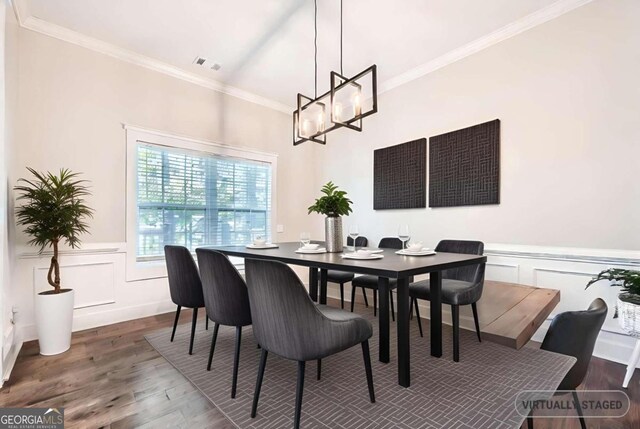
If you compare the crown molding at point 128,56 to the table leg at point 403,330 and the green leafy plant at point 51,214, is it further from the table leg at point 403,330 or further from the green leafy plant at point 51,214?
the table leg at point 403,330

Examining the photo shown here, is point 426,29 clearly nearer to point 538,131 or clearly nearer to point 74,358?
point 538,131

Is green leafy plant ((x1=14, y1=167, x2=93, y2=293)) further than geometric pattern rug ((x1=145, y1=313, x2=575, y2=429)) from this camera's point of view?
Yes

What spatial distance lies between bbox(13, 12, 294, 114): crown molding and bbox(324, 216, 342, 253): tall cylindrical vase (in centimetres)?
287

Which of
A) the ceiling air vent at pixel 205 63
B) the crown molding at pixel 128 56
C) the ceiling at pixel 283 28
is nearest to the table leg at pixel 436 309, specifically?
the ceiling at pixel 283 28

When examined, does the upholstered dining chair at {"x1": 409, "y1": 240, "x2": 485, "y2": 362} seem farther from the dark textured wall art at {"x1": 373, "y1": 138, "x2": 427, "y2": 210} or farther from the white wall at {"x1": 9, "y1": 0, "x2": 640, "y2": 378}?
the dark textured wall art at {"x1": 373, "y1": 138, "x2": 427, "y2": 210}

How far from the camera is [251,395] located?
5.97ft

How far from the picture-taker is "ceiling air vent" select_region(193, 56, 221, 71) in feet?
11.6

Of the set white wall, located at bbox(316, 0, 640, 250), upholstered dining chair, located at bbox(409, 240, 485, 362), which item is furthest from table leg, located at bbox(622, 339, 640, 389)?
upholstered dining chair, located at bbox(409, 240, 485, 362)

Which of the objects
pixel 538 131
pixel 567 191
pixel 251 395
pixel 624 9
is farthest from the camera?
pixel 538 131

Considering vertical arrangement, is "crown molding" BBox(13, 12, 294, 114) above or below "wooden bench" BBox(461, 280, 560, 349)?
above

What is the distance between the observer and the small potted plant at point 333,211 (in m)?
2.40

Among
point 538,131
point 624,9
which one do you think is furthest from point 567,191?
point 624,9

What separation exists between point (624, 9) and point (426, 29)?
59.9 inches

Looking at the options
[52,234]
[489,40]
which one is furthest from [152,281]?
[489,40]
